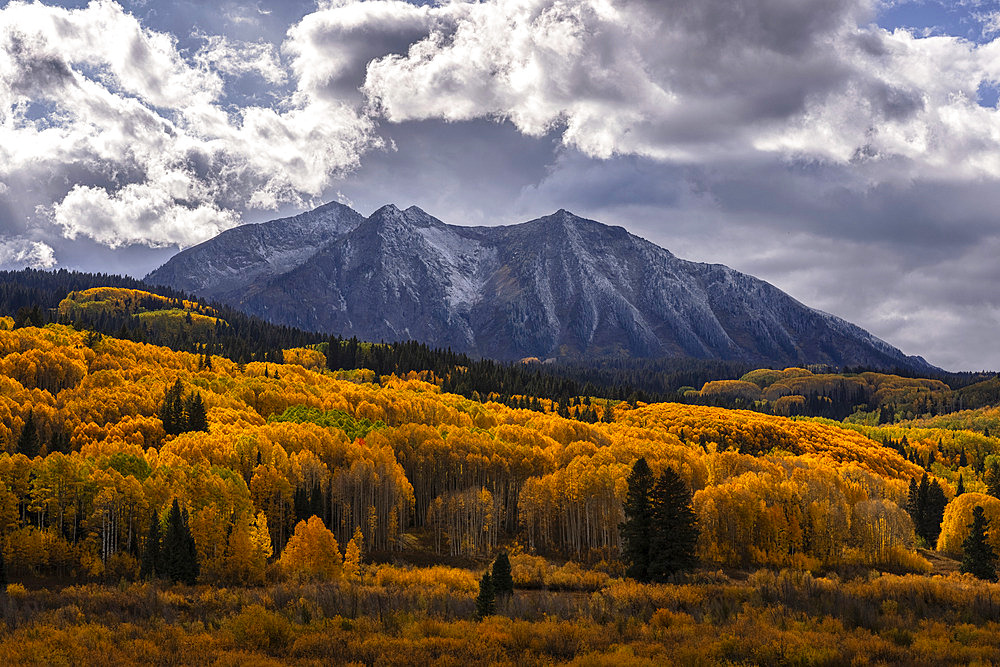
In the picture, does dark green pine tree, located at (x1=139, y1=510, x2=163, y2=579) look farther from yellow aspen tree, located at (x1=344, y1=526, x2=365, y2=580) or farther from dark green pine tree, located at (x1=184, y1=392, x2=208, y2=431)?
dark green pine tree, located at (x1=184, y1=392, x2=208, y2=431)

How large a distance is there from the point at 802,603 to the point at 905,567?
61.9m

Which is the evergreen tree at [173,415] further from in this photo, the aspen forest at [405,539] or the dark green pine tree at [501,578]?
the dark green pine tree at [501,578]

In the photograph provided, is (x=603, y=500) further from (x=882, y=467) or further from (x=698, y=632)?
(x=882, y=467)

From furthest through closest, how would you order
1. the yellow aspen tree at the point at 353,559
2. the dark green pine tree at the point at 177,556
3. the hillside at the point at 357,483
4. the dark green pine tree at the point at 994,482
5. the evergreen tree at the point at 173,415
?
the dark green pine tree at the point at 994,482, the evergreen tree at the point at 173,415, the hillside at the point at 357,483, the yellow aspen tree at the point at 353,559, the dark green pine tree at the point at 177,556

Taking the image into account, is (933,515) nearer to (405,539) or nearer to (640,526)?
(640,526)

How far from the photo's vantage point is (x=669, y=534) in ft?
214

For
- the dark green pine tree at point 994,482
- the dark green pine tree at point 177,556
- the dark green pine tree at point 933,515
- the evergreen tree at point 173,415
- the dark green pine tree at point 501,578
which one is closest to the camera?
the dark green pine tree at point 501,578

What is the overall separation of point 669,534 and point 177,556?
45381 millimetres

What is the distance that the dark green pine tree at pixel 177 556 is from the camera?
205ft

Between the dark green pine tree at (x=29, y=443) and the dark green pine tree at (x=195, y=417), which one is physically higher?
the dark green pine tree at (x=195, y=417)

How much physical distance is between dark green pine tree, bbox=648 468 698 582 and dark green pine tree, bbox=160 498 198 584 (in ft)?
139

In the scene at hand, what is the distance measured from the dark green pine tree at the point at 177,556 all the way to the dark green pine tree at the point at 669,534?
42.2 m

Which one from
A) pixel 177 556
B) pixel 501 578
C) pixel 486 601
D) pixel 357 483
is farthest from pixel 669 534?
pixel 357 483

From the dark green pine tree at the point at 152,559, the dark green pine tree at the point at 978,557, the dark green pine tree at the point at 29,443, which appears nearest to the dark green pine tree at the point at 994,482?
the dark green pine tree at the point at 978,557
